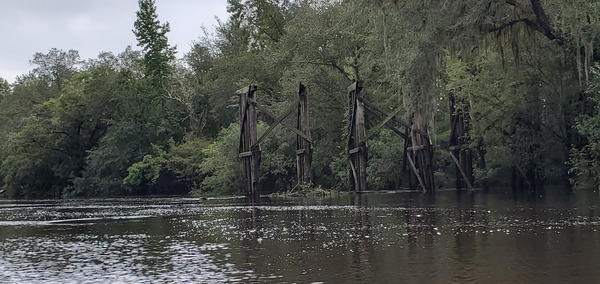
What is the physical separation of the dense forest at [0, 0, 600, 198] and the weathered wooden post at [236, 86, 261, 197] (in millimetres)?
4250

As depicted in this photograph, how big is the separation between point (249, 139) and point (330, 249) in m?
24.7

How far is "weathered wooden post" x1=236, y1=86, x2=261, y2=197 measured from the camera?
35938 millimetres

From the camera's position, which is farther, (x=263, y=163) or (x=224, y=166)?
(x=224, y=166)

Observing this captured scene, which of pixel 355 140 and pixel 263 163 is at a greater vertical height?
pixel 355 140

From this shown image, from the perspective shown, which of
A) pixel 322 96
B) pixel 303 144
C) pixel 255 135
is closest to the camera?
pixel 255 135

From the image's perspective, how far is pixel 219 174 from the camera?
5094 cm

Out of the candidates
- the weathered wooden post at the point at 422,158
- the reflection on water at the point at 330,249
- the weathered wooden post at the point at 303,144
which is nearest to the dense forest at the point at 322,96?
the weathered wooden post at the point at 422,158

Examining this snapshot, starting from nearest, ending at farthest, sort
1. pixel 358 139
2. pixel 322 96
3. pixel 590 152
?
pixel 590 152 → pixel 358 139 → pixel 322 96

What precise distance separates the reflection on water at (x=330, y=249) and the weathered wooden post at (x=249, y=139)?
54.4 feet

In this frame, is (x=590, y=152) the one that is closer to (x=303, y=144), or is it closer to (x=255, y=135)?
(x=303, y=144)

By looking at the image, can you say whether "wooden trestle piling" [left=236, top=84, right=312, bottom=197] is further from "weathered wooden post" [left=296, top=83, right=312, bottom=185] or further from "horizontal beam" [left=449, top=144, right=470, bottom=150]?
"horizontal beam" [left=449, top=144, right=470, bottom=150]

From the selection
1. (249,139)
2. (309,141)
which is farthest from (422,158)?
(249,139)

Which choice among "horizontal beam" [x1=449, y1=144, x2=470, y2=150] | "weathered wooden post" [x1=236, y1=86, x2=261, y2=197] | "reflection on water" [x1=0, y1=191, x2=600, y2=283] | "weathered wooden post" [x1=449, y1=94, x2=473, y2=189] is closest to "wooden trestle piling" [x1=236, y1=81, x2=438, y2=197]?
"weathered wooden post" [x1=236, y1=86, x2=261, y2=197]

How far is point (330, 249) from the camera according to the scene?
38.9 ft
